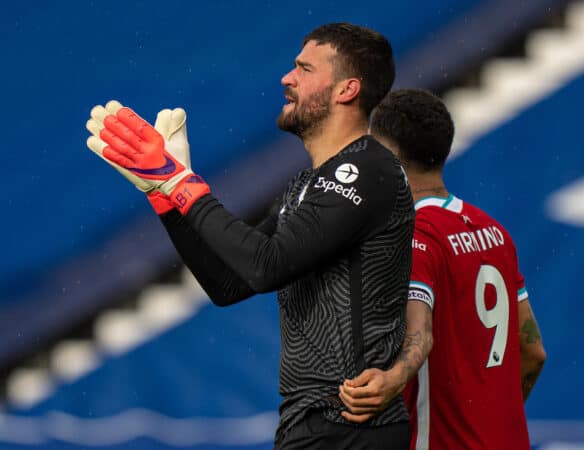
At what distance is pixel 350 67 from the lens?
8.43ft

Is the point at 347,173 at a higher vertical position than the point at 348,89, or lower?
lower

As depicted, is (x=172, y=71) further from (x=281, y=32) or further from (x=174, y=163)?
(x=174, y=163)

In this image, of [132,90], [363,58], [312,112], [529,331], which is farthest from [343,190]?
[132,90]


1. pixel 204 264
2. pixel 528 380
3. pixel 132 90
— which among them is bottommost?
pixel 528 380

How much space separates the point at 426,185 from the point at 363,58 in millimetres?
553

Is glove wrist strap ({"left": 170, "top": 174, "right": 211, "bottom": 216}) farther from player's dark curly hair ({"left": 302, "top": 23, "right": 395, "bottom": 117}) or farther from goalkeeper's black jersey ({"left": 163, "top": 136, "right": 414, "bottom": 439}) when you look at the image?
player's dark curly hair ({"left": 302, "top": 23, "right": 395, "bottom": 117})

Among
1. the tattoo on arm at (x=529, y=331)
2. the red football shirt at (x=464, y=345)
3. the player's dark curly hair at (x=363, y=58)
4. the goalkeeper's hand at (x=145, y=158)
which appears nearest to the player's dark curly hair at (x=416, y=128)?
the red football shirt at (x=464, y=345)

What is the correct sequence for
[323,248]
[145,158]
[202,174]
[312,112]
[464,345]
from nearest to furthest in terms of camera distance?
[323,248]
[145,158]
[312,112]
[464,345]
[202,174]

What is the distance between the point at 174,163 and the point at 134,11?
2111 mm

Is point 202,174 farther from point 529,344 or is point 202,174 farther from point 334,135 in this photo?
point 334,135

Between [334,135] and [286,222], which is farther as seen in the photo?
[334,135]

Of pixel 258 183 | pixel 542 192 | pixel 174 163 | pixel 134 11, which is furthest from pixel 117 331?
pixel 174 163

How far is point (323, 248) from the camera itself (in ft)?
7.55

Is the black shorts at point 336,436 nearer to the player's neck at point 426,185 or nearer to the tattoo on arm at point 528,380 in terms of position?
the player's neck at point 426,185
